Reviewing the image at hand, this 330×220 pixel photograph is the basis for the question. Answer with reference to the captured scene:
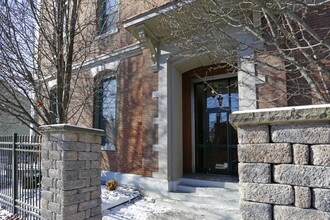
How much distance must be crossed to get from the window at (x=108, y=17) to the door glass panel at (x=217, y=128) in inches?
186

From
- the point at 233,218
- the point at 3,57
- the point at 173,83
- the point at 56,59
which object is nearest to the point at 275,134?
the point at 233,218

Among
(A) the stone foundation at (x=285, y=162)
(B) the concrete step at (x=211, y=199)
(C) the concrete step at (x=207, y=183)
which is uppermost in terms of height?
(A) the stone foundation at (x=285, y=162)

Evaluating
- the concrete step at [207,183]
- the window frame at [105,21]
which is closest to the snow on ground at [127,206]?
the concrete step at [207,183]

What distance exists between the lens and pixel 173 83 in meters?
7.45

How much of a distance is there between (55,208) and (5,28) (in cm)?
567

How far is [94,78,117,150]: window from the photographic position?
935cm

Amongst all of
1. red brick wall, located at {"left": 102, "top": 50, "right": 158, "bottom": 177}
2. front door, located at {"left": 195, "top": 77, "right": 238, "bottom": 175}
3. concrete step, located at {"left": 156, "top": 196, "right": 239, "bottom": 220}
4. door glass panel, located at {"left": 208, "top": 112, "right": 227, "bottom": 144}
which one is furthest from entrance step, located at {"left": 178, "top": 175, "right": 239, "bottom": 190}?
door glass panel, located at {"left": 208, "top": 112, "right": 227, "bottom": 144}

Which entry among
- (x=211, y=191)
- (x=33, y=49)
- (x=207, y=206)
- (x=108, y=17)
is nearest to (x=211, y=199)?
(x=207, y=206)

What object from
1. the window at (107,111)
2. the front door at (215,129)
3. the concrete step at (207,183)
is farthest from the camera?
the window at (107,111)

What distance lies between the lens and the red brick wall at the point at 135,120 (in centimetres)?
749

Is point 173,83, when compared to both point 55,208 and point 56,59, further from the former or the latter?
point 55,208

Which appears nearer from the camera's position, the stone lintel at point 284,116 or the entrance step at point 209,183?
the stone lintel at point 284,116

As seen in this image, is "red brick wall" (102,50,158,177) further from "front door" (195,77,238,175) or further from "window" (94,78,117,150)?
"front door" (195,77,238,175)

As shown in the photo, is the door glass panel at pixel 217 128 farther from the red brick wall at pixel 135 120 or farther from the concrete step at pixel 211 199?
the concrete step at pixel 211 199
